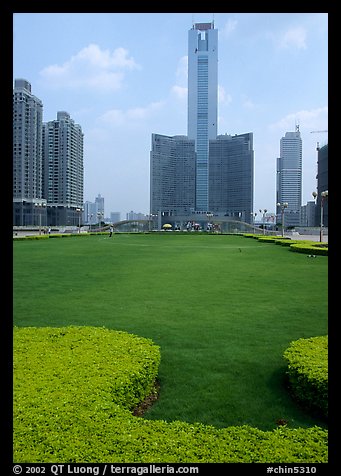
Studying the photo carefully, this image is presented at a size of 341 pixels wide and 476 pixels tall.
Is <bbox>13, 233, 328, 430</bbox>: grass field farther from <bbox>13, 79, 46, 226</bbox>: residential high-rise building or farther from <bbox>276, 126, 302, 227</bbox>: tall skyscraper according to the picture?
<bbox>13, 79, 46, 226</bbox>: residential high-rise building

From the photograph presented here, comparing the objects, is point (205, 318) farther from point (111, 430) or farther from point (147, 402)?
point (111, 430)

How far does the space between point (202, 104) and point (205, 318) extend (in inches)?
3185

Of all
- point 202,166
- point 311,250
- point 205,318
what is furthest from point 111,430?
point 202,166

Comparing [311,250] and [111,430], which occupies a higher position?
[311,250]

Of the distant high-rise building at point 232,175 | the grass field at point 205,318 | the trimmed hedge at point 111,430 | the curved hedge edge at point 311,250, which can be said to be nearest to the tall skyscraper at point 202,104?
the distant high-rise building at point 232,175

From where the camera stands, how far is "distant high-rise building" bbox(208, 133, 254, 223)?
80875 millimetres

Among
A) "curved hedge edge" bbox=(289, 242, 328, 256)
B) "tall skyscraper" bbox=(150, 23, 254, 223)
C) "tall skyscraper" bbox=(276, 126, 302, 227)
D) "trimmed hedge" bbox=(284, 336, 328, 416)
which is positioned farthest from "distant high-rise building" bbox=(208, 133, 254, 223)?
"trimmed hedge" bbox=(284, 336, 328, 416)

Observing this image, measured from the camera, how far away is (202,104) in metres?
81.8

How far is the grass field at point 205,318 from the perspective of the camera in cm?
350

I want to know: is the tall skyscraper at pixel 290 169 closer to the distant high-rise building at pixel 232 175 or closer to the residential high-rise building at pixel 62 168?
the distant high-rise building at pixel 232 175

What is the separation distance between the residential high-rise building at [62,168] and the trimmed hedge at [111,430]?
150 ft

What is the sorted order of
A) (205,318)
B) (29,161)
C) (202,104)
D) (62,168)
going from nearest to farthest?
(205,318)
(29,161)
(62,168)
(202,104)
